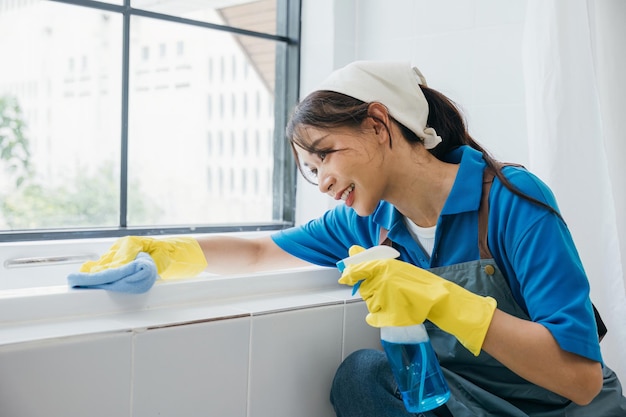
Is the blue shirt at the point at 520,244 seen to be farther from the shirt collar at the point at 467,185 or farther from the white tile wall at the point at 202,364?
the white tile wall at the point at 202,364

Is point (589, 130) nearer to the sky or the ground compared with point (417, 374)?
nearer to the sky

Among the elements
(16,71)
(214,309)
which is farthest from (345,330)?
(16,71)

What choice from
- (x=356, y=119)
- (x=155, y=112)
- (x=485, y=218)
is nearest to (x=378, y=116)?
(x=356, y=119)

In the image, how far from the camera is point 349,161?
125 centimetres

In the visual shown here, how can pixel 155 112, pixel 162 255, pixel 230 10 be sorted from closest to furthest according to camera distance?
pixel 162 255 → pixel 230 10 → pixel 155 112

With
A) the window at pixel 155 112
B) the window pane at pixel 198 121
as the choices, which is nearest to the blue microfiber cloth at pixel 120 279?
the window at pixel 155 112

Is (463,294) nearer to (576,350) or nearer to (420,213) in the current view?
(576,350)

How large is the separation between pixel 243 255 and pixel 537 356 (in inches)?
27.8

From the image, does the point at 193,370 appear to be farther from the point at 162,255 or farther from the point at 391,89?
the point at 391,89

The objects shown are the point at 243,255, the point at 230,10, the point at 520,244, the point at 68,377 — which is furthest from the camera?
the point at 230,10

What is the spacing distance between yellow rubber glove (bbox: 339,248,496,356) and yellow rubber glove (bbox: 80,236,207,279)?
48 centimetres

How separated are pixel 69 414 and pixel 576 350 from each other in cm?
76

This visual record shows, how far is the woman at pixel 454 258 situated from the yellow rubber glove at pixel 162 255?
0.33 meters

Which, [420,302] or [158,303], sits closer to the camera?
[420,302]
